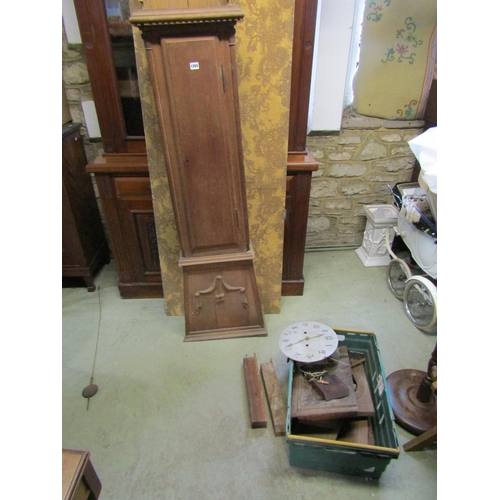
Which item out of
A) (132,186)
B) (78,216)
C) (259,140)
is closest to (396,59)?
(259,140)

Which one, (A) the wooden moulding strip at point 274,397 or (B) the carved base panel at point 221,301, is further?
(B) the carved base panel at point 221,301

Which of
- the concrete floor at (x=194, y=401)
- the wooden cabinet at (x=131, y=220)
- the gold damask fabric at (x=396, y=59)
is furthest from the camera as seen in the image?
the gold damask fabric at (x=396, y=59)

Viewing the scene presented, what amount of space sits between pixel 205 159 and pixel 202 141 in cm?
8

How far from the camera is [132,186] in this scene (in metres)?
1.87

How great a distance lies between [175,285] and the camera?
79.2 inches

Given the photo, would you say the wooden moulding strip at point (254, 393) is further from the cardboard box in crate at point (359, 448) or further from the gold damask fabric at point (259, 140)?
the gold damask fabric at point (259, 140)

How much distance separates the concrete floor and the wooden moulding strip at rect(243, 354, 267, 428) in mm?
43

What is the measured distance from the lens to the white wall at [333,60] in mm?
1924

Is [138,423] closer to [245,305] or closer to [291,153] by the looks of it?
[245,305]

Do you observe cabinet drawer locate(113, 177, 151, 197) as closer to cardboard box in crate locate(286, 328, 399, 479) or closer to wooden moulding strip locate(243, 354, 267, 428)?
wooden moulding strip locate(243, 354, 267, 428)

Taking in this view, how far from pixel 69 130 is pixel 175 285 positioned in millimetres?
1135

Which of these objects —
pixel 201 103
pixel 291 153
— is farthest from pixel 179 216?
pixel 291 153

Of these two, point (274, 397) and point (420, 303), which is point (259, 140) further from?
point (420, 303)

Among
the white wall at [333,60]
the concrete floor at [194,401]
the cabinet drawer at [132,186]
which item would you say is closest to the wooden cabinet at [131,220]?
the cabinet drawer at [132,186]
